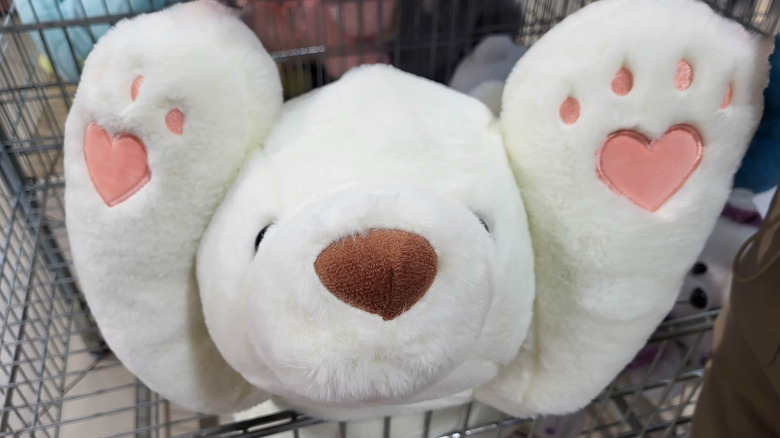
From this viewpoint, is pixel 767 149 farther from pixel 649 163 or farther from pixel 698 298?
pixel 698 298

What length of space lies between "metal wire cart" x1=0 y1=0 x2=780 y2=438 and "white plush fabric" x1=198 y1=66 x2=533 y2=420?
0.14m

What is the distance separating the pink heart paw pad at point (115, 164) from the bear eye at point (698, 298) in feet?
2.32

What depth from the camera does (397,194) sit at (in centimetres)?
40

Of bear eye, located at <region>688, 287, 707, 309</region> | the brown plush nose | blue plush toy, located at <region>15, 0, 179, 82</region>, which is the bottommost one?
bear eye, located at <region>688, 287, 707, 309</region>

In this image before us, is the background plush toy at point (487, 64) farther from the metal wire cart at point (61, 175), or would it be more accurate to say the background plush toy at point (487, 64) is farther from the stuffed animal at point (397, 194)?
the stuffed animal at point (397, 194)

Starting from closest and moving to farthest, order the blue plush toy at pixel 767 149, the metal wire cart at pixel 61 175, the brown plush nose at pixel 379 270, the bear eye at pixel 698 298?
the brown plush nose at pixel 379 270 → the blue plush toy at pixel 767 149 → the metal wire cart at pixel 61 175 → the bear eye at pixel 698 298

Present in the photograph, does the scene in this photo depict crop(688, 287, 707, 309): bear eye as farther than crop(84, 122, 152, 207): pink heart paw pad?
Yes

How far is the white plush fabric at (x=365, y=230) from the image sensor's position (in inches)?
15.1

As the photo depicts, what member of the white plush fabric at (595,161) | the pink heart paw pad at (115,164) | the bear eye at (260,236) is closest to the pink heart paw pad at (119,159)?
the pink heart paw pad at (115,164)

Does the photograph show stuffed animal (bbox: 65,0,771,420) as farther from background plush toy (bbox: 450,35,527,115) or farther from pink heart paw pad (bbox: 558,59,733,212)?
background plush toy (bbox: 450,35,527,115)

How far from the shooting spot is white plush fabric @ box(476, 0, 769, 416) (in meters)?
0.44

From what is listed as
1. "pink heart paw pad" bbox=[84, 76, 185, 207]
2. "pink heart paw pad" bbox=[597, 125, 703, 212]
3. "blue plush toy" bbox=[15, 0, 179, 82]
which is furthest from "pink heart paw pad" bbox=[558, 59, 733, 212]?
"blue plush toy" bbox=[15, 0, 179, 82]

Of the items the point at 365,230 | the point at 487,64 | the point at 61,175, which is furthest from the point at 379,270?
the point at 61,175

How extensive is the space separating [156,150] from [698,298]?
71 centimetres
